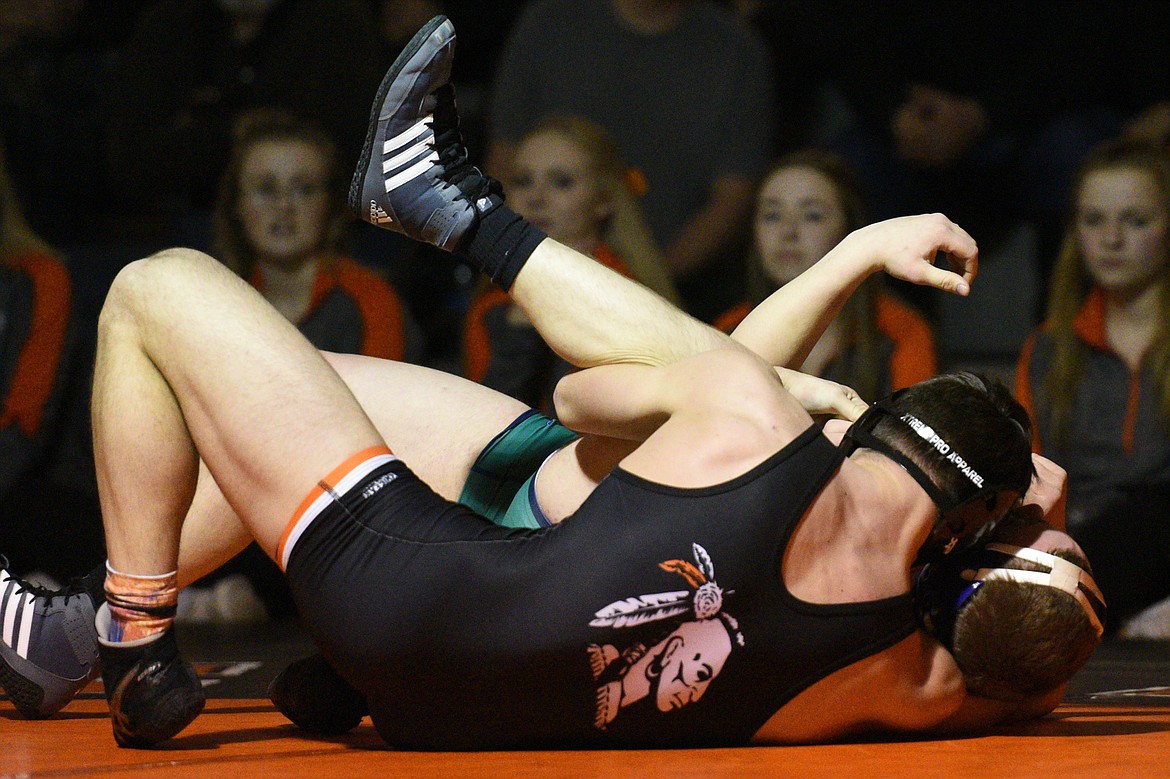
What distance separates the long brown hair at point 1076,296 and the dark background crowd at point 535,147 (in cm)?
20

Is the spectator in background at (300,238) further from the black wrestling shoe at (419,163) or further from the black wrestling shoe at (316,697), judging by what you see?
the black wrestling shoe at (316,697)

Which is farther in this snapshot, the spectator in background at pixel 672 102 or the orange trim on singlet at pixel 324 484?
the spectator in background at pixel 672 102

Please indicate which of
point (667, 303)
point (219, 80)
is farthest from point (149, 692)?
point (219, 80)

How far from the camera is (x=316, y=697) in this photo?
1.91 meters

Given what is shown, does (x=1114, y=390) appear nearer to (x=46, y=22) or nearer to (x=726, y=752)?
(x=726, y=752)

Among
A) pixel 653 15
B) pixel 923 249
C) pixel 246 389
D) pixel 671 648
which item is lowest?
pixel 671 648

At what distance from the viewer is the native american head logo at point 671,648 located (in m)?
1.65

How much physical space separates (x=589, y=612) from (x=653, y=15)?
299 centimetres

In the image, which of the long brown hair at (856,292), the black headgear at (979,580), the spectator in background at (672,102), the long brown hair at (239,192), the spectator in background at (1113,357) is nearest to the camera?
the black headgear at (979,580)

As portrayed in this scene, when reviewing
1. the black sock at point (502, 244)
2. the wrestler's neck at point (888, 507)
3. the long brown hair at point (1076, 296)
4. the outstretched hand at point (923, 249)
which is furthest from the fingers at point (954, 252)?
the long brown hair at point (1076, 296)

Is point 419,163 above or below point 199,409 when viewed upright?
above

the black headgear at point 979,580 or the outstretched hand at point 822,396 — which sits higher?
the outstretched hand at point 822,396

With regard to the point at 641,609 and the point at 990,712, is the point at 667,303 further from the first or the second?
the point at 990,712

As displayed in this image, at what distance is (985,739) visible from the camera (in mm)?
1832
